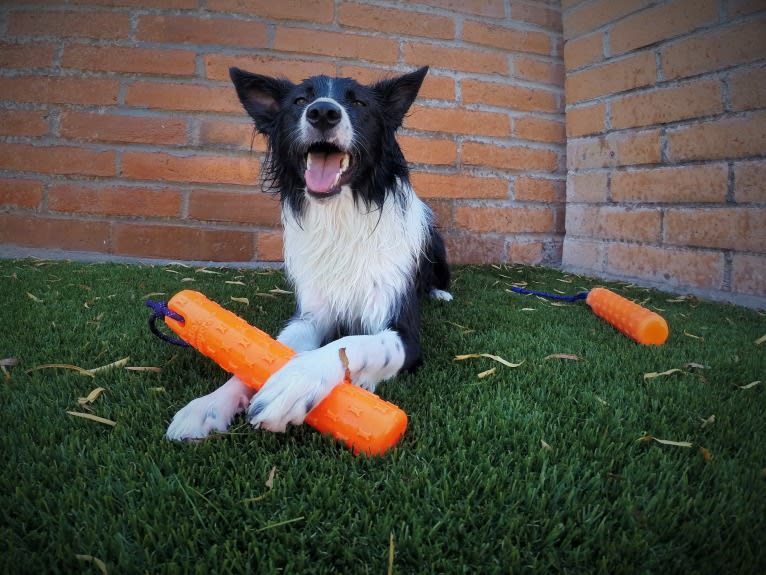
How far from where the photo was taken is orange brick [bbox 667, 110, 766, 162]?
9.11 ft

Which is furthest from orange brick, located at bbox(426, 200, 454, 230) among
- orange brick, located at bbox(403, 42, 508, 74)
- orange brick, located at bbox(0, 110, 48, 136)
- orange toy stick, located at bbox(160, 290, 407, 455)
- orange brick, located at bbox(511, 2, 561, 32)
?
orange brick, located at bbox(0, 110, 48, 136)

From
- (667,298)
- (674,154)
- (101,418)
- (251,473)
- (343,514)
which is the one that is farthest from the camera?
(674,154)

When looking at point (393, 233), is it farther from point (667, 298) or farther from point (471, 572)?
point (667, 298)

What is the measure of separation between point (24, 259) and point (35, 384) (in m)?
2.52

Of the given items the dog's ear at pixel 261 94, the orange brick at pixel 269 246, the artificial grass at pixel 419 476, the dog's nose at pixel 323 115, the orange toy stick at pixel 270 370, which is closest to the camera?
the artificial grass at pixel 419 476

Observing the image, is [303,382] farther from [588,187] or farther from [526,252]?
[588,187]

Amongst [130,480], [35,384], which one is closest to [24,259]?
[35,384]

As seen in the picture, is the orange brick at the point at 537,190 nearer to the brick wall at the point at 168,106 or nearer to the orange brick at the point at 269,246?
the brick wall at the point at 168,106

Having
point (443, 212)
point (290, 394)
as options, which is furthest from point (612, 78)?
point (290, 394)

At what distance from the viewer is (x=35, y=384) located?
135cm

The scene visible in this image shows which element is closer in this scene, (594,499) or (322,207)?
(594,499)

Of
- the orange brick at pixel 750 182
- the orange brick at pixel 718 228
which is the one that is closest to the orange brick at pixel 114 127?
the orange brick at pixel 718 228

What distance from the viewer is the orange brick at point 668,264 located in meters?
3.05

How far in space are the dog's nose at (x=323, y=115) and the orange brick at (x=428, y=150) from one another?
1947 mm
